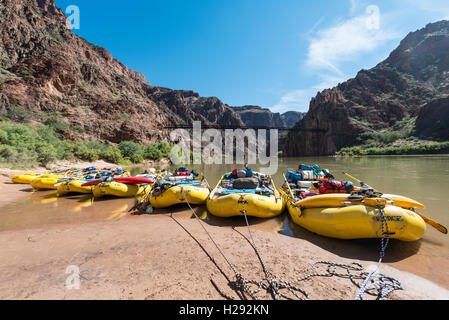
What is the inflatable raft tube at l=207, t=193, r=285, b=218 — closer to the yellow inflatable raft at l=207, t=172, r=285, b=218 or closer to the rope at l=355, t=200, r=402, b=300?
the yellow inflatable raft at l=207, t=172, r=285, b=218

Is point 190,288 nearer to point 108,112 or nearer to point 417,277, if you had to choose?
point 417,277

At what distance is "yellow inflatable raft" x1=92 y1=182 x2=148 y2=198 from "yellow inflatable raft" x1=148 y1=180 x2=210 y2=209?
2.17 meters

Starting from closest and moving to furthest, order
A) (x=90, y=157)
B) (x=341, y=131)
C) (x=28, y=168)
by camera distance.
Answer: (x=28, y=168), (x=90, y=157), (x=341, y=131)

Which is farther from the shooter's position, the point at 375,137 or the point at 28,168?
the point at 375,137

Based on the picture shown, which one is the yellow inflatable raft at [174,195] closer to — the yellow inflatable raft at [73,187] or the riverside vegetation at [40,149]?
the yellow inflatable raft at [73,187]

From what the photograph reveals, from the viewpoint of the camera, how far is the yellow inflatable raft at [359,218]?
3.48 metres

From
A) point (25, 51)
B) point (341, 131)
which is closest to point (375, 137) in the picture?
point (341, 131)

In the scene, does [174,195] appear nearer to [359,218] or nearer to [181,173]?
[181,173]

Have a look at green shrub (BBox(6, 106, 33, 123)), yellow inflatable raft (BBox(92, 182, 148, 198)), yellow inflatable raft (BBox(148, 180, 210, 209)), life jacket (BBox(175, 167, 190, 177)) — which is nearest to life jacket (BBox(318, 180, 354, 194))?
yellow inflatable raft (BBox(148, 180, 210, 209))

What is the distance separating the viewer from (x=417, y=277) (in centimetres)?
276

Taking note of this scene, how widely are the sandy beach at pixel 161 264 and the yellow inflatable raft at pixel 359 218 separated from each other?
399mm
